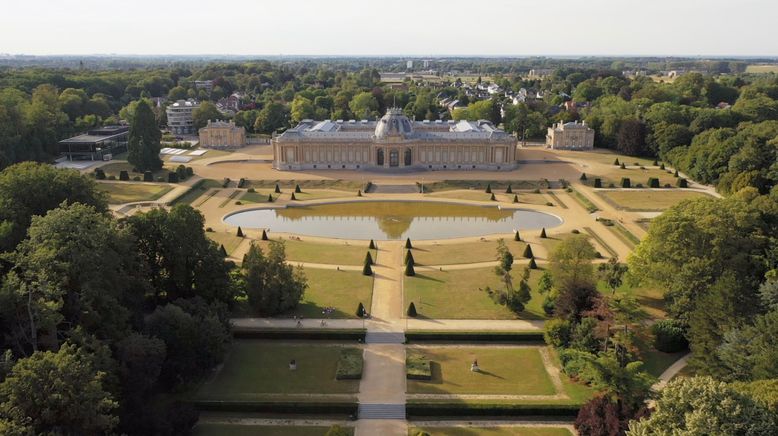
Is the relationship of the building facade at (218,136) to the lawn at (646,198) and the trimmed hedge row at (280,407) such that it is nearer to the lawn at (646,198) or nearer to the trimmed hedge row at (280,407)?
the lawn at (646,198)

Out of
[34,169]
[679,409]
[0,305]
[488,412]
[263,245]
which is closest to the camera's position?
[679,409]

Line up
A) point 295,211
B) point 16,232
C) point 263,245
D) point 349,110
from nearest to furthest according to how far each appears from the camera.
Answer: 1. point 16,232
2. point 263,245
3. point 295,211
4. point 349,110

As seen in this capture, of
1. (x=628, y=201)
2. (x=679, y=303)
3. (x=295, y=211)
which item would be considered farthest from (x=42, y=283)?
(x=628, y=201)

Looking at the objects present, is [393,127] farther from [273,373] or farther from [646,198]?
[273,373]

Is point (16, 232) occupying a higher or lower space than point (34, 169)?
lower

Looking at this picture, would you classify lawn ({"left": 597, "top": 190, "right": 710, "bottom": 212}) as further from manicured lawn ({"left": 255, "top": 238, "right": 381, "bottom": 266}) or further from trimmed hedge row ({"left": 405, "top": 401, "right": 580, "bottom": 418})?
trimmed hedge row ({"left": 405, "top": 401, "right": 580, "bottom": 418})

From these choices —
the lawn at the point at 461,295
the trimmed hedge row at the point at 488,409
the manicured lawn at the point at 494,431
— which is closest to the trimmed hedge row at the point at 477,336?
the lawn at the point at 461,295

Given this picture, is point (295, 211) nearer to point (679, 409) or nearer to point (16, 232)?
point (16, 232)
